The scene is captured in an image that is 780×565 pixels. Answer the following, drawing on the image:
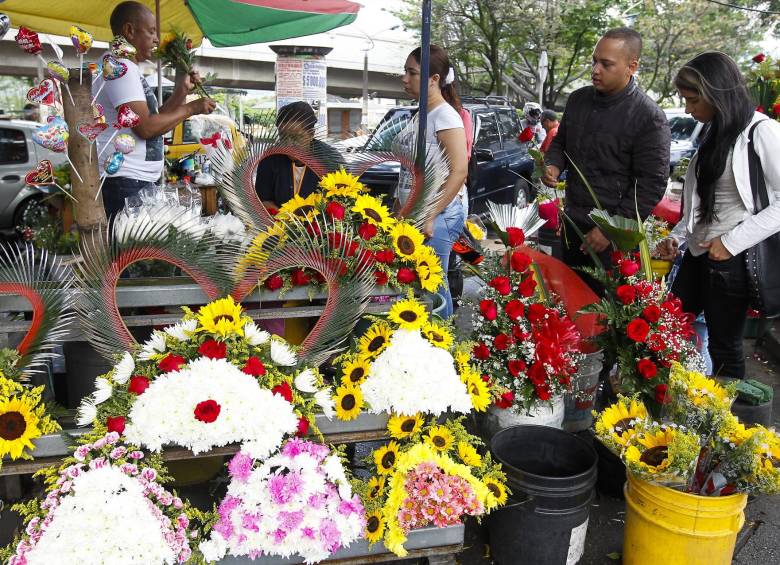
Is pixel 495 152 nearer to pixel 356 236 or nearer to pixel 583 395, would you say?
pixel 583 395

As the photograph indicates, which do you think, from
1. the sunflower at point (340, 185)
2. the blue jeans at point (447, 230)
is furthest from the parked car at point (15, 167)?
the sunflower at point (340, 185)

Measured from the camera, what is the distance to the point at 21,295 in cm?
211

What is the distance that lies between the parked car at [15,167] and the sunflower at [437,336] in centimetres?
786

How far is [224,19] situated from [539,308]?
507 centimetres

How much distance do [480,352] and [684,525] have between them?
1007 mm

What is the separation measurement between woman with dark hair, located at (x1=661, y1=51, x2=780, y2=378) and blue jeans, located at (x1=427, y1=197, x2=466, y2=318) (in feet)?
3.86

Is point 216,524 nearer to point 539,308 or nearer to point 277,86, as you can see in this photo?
point 539,308

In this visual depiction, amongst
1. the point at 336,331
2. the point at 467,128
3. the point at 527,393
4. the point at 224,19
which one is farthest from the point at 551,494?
the point at 224,19

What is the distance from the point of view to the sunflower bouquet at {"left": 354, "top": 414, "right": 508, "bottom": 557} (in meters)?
2.12

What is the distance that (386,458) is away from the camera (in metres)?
2.28

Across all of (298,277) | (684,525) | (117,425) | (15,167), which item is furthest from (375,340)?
(15,167)

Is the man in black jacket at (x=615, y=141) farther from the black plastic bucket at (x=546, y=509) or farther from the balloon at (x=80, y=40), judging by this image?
the balloon at (x=80, y=40)

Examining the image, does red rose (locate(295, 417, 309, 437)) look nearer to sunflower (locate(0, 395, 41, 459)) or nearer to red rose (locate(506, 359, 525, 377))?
sunflower (locate(0, 395, 41, 459))

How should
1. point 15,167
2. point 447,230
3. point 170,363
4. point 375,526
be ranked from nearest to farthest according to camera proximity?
point 170,363
point 375,526
point 447,230
point 15,167
